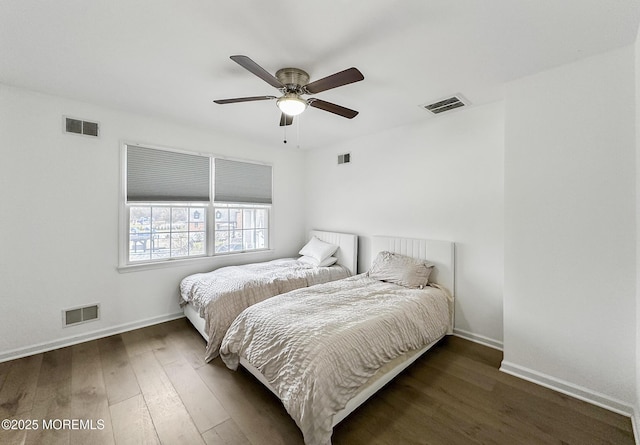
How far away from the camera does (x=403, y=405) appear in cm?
194

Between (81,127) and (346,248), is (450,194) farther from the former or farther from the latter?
(81,127)

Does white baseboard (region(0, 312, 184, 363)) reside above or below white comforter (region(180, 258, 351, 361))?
below

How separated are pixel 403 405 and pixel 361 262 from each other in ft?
7.35

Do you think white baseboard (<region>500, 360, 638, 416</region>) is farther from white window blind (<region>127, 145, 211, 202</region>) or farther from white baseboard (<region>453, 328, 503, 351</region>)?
white window blind (<region>127, 145, 211, 202</region>)

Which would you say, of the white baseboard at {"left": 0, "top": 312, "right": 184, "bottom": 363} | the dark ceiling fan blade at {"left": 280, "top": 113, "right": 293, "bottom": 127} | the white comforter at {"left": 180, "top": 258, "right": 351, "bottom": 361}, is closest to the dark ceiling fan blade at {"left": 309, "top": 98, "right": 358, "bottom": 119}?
the dark ceiling fan blade at {"left": 280, "top": 113, "right": 293, "bottom": 127}

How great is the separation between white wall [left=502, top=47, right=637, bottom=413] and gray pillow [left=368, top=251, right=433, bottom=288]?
81cm

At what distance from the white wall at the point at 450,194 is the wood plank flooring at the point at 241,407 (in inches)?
29.5

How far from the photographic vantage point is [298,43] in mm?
1856

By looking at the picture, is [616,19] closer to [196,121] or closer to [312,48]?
[312,48]

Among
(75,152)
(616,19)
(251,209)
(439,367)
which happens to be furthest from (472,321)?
(75,152)

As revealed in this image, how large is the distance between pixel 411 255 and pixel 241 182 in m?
2.77

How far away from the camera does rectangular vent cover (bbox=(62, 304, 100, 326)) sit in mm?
2793

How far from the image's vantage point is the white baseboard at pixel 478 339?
2772 mm

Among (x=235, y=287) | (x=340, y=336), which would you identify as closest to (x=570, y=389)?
(x=340, y=336)
